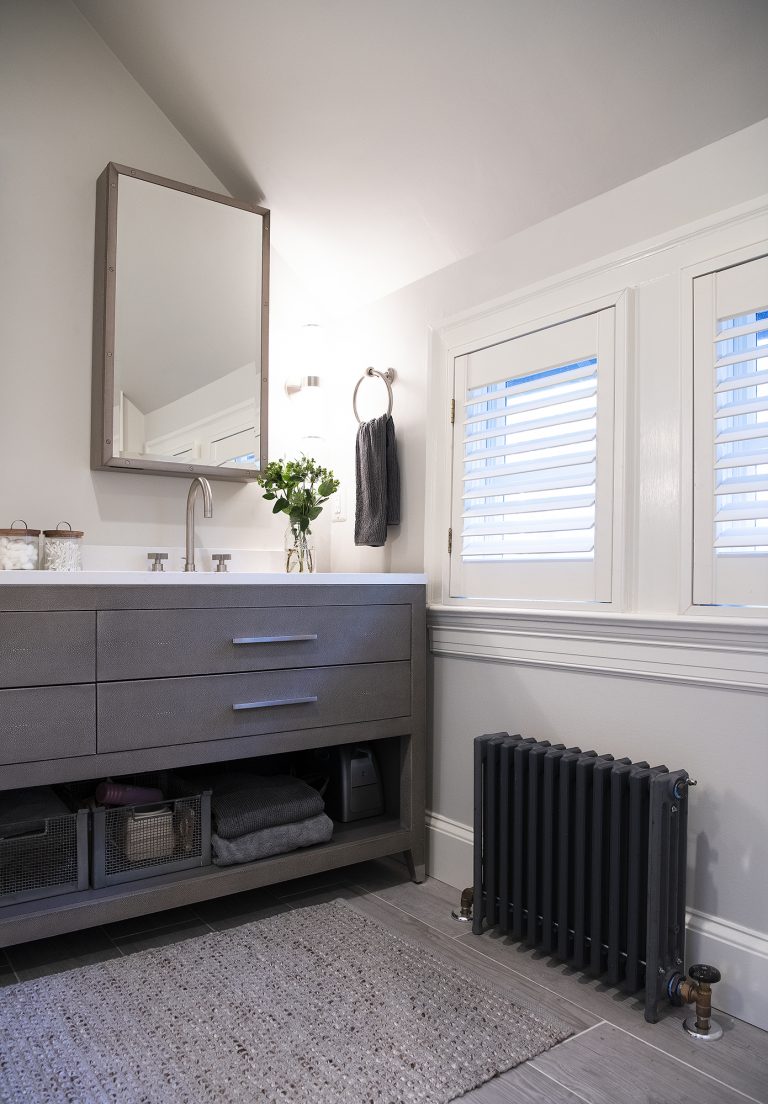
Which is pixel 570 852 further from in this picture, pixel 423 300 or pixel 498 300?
pixel 423 300

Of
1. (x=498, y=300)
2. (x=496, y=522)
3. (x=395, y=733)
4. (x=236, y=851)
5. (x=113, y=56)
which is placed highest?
(x=113, y=56)

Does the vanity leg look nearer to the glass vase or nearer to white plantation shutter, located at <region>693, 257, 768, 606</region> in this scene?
the glass vase

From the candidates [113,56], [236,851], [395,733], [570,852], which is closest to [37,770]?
[236,851]

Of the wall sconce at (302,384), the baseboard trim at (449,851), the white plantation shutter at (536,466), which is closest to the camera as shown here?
the white plantation shutter at (536,466)

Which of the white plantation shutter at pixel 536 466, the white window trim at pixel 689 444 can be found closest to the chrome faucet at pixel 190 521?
the white plantation shutter at pixel 536 466

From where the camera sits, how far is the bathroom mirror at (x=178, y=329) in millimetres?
2357

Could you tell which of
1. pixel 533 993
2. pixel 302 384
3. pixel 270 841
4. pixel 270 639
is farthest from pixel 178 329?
pixel 533 993

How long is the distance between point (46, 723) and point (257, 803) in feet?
2.05

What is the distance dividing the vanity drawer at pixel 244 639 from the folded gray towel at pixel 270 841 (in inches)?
17.0

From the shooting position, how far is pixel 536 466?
7.01 feet

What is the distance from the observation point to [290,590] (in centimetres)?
211

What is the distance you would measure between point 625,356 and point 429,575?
0.91 metres

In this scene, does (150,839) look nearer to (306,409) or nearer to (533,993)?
(533,993)

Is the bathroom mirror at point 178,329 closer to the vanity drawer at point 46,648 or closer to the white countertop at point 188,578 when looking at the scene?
the white countertop at point 188,578
